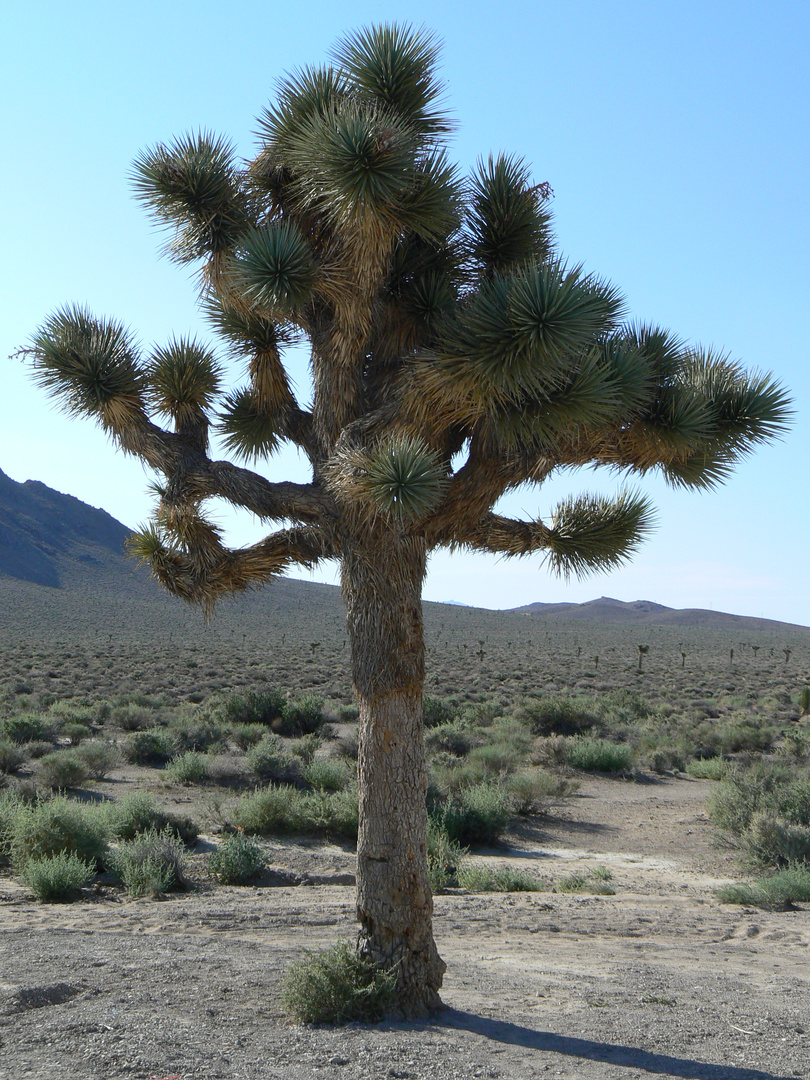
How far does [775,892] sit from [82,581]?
256 ft

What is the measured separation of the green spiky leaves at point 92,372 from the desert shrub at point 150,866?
5.10 metres

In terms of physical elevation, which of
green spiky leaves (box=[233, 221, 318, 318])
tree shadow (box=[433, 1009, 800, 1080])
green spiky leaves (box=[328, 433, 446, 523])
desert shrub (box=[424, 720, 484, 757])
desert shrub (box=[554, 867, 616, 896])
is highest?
green spiky leaves (box=[233, 221, 318, 318])

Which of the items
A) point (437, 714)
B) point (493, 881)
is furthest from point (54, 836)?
point (437, 714)

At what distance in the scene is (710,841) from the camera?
509 inches

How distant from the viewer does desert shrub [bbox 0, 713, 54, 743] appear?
1727 cm

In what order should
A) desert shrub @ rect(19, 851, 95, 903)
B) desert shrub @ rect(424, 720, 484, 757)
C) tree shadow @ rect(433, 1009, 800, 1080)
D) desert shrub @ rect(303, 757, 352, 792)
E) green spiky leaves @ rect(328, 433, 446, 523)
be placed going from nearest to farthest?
tree shadow @ rect(433, 1009, 800, 1080) < green spiky leaves @ rect(328, 433, 446, 523) < desert shrub @ rect(19, 851, 95, 903) < desert shrub @ rect(303, 757, 352, 792) < desert shrub @ rect(424, 720, 484, 757)

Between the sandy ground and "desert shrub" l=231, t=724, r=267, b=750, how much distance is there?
26.5ft

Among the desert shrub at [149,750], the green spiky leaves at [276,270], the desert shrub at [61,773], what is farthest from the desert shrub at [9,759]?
the green spiky leaves at [276,270]

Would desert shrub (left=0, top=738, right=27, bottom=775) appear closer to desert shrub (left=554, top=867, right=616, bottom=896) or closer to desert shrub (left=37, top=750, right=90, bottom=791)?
desert shrub (left=37, top=750, right=90, bottom=791)

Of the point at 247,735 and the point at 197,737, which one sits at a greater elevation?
the point at 247,735

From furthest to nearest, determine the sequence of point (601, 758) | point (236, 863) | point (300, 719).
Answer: point (300, 719) < point (601, 758) < point (236, 863)

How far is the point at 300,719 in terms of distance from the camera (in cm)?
2167

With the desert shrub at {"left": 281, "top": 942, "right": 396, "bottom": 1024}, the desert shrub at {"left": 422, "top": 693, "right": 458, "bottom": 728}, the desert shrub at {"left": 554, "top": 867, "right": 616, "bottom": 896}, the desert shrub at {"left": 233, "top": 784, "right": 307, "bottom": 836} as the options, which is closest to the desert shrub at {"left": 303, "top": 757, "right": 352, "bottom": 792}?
the desert shrub at {"left": 233, "top": 784, "right": 307, "bottom": 836}

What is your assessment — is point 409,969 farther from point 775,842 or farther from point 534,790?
point 534,790
